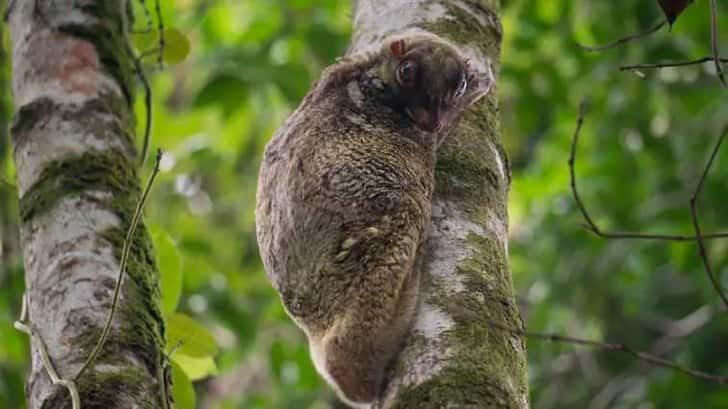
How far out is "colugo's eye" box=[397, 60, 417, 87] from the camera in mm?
3475

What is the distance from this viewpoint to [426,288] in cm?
274

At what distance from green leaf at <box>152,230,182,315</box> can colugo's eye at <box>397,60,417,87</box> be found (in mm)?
935

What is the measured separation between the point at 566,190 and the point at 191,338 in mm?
4947

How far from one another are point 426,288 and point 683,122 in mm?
5192

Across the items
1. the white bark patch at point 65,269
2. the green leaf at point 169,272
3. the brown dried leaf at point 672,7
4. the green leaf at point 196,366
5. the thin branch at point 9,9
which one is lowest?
the green leaf at point 196,366

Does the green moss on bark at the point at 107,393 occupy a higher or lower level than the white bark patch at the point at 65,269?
lower

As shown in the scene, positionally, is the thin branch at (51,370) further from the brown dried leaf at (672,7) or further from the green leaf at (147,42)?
the brown dried leaf at (672,7)

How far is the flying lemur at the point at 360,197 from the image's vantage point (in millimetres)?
2771

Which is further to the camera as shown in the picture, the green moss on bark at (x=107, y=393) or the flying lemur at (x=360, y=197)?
the flying lemur at (x=360, y=197)

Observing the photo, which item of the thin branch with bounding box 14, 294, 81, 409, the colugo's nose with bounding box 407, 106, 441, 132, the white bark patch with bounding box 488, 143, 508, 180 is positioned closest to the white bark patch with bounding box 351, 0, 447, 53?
the colugo's nose with bounding box 407, 106, 441, 132

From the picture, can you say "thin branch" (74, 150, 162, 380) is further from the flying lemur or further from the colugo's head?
the colugo's head

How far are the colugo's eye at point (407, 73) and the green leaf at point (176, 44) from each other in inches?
39.2

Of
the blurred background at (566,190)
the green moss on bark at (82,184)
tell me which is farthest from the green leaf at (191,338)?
the blurred background at (566,190)

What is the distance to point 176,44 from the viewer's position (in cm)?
421
